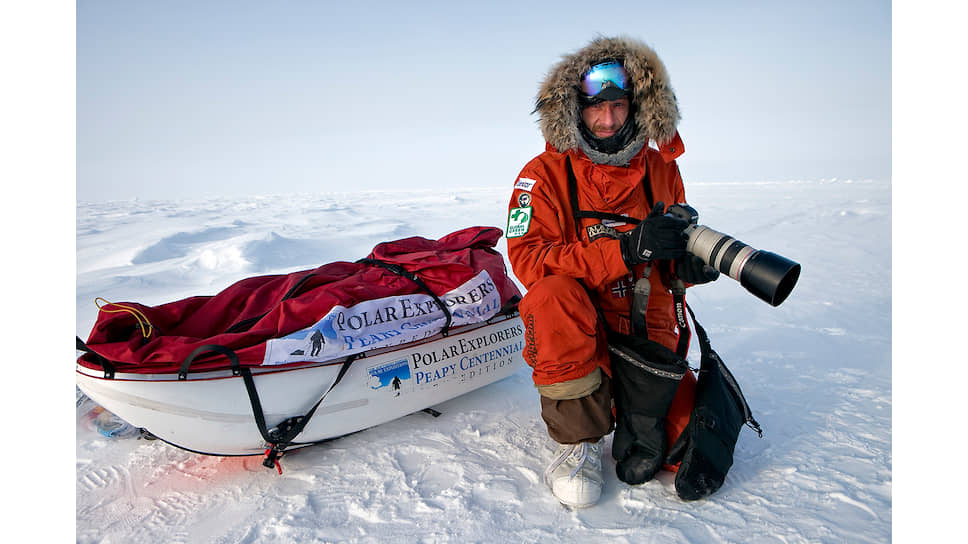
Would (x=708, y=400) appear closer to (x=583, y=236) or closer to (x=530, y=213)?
(x=583, y=236)

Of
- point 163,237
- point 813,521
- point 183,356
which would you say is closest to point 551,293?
point 813,521

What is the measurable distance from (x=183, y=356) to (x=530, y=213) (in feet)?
4.88

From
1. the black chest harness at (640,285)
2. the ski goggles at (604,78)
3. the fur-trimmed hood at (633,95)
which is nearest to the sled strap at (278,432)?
the black chest harness at (640,285)

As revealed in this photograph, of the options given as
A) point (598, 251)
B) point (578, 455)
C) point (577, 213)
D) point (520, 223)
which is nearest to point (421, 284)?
point (520, 223)

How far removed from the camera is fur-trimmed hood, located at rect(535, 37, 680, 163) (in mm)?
2236

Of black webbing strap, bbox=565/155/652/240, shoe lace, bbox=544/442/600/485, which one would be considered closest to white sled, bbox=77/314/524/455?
shoe lace, bbox=544/442/600/485

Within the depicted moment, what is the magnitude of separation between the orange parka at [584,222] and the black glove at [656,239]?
177 mm

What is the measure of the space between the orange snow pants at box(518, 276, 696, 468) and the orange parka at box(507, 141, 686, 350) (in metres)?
0.13

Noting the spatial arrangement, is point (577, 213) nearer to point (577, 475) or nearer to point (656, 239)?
point (656, 239)

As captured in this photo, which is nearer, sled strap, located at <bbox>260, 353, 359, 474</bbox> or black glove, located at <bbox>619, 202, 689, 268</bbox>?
black glove, located at <bbox>619, 202, 689, 268</bbox>

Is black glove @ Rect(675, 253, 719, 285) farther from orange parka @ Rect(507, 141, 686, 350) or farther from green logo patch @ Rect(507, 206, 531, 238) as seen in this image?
green logo patch @ Rect(507, 206, 531, 238)

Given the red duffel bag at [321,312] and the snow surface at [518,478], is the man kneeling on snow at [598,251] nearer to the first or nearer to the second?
the snow surface at [518,478]

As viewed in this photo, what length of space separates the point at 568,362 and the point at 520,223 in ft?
2.07

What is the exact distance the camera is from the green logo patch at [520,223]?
7.00 feet
